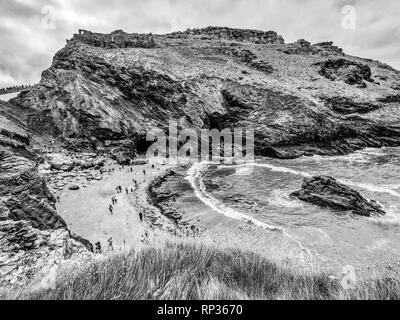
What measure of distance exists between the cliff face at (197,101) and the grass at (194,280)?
1854 inches

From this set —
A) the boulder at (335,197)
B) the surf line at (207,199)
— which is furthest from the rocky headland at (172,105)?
the boulder at (335,197)

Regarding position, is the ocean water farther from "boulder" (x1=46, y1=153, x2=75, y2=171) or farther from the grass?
"boulder" (x1=46, y1=153, x2=75, y2=171)

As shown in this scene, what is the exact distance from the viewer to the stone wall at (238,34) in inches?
4966

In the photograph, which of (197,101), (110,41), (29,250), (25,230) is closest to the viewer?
(29,250)

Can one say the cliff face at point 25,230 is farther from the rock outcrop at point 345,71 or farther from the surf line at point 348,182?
the rock outcrop at point 345,71

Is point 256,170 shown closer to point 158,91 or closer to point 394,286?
point 158,91

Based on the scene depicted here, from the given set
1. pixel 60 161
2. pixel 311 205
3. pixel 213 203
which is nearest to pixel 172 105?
pixel 60 161

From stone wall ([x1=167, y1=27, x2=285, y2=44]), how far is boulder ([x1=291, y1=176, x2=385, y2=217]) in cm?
10790

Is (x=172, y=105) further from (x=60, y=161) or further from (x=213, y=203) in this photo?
(x=213, y=203)

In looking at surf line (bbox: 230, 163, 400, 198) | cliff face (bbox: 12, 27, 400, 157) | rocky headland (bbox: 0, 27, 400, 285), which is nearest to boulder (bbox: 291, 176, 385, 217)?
surf line (bbox: 230, 163, 400, 198)

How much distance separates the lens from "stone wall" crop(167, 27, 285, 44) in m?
126

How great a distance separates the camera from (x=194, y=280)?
11.0 feet

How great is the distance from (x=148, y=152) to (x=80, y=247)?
149ft

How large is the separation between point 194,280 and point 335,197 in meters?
30.0
